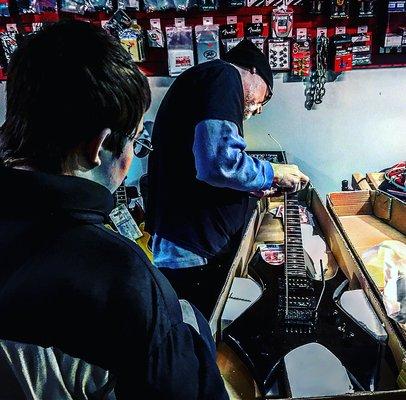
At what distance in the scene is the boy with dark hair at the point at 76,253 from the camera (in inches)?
22.3

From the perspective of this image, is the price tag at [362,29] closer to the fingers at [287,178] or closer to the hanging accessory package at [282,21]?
the hanging accessory package at [282,21]

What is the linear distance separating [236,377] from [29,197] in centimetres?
73

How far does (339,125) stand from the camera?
10.1 ft

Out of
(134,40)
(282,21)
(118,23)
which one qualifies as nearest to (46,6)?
(118,23)

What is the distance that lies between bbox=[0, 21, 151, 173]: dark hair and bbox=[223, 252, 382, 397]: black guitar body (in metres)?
0.68

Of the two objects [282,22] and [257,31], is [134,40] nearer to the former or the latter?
[257,31]

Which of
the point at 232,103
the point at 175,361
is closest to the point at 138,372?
the point at 175,361

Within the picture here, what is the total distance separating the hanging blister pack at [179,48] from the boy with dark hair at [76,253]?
2.32 m

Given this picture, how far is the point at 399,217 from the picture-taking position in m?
1.81

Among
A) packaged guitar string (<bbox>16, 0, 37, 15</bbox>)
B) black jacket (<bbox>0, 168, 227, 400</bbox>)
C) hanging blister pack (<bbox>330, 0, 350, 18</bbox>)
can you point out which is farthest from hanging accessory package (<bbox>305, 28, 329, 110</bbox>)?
black jacket (<bbox>0, 168, 227, 400</bbox>)

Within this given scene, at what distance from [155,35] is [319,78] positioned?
3.87 feet

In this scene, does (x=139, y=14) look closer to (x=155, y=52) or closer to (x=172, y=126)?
(x=155, y=52)

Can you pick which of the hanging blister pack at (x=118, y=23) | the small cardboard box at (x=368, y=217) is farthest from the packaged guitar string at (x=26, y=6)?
the small cardboard box at (x=368, y=217)

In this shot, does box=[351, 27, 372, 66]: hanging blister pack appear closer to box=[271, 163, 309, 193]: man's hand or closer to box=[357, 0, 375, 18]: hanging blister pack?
box=[357, 0, 375, 18]: hanging blister pack
